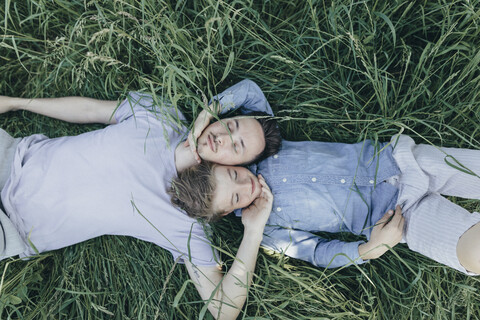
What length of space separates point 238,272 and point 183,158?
829 millimetres

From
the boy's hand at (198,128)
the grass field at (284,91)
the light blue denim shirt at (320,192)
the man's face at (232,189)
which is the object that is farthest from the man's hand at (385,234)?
the boy's hand at (198,128)

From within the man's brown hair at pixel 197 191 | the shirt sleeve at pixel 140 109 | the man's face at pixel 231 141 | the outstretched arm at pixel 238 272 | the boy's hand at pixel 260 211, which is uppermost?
the shirt sleeve at pixel 140 109

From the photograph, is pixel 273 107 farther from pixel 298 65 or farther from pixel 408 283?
pixel 408 283

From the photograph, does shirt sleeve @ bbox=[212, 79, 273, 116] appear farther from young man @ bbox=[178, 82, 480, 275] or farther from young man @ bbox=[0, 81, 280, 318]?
young man @ bbox=[178, 82, 480, 275]

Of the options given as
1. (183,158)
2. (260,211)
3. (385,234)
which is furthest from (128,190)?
(385,234)

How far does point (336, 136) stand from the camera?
103 inches

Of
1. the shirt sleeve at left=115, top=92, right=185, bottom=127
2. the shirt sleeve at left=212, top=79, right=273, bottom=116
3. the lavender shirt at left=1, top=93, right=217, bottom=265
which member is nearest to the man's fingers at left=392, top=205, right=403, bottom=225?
the shirt sleeve at left=212, top=79, right=273, bottom=116

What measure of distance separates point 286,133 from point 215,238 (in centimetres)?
95

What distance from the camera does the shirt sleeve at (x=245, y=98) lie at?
234 centimetres

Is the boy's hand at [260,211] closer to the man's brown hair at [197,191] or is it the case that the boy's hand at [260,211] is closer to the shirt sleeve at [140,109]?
the man's brown hair at [197,191]

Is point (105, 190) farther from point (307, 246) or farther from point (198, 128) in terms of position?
point (307, 246)

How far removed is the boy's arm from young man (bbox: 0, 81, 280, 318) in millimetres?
177

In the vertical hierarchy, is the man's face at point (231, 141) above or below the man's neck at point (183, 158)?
above

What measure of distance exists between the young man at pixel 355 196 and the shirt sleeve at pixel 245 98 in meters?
0.34
